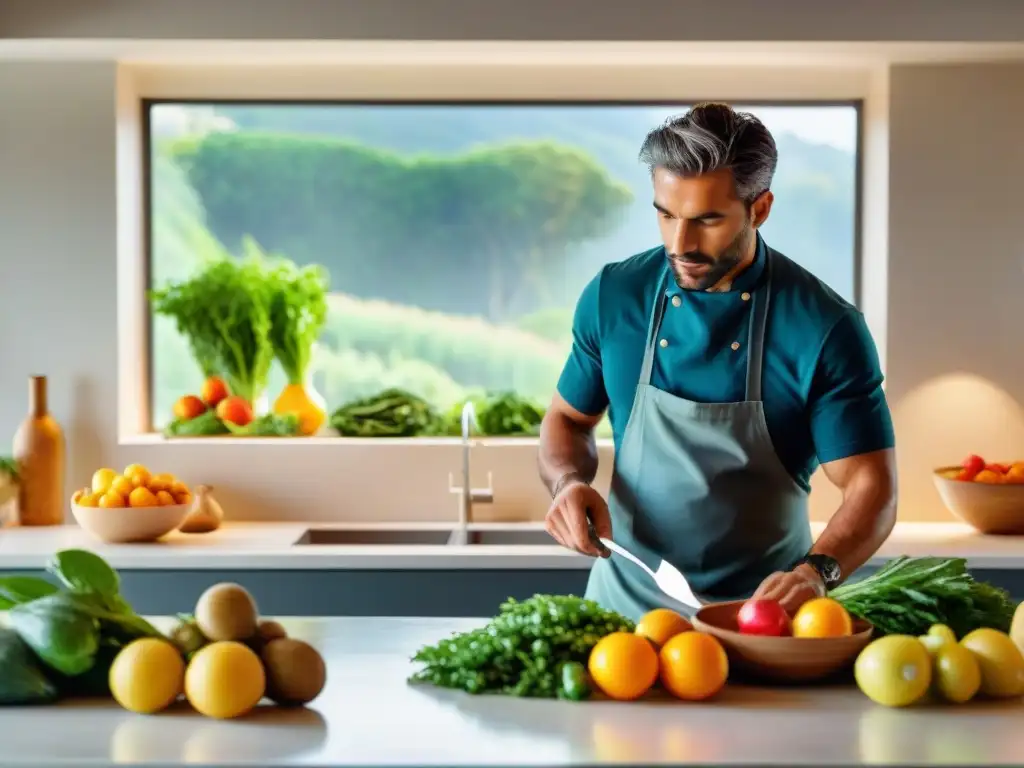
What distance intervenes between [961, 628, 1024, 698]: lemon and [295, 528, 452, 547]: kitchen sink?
7.68 feet

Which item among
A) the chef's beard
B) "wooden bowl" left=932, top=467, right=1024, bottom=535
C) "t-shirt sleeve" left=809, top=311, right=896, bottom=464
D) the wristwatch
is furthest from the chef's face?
"wooden bowl" left=932, top=467, right=1024, bottom=535

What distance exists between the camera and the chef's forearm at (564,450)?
105 inches

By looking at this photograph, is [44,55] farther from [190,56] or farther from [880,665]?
[880,665]

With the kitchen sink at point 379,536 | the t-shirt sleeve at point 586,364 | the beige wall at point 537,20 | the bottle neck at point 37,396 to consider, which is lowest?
the kitchen sink at point 379,536

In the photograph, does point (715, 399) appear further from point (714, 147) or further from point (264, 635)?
point (264, 635)

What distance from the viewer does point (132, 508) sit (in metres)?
3.53

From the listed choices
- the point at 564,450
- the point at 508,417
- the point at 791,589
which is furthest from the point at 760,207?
the point at 508,417

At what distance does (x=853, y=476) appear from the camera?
2.43 meters

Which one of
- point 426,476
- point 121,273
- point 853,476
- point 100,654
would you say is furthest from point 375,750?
point 121,273

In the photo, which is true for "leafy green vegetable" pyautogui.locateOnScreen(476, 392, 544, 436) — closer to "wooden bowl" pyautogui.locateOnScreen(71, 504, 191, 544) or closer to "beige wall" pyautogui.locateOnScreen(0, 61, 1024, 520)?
"beige wall" pyautogui.locateOnScreen(0, 61, 1024, 520)

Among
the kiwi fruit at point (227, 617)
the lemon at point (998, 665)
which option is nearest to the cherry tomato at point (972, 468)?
the lemon at point (998, 665)

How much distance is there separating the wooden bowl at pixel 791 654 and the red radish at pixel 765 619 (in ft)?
0.09

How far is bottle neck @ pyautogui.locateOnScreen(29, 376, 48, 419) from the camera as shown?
3.92 m

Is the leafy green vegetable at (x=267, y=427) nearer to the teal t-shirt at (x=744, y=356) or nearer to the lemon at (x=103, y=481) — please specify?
the lemon at (x=103, y=481)
